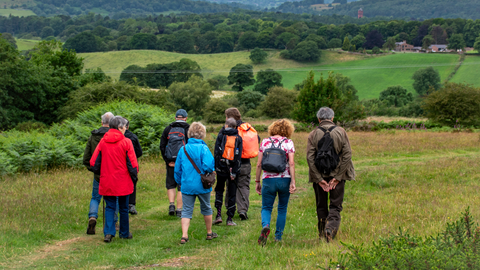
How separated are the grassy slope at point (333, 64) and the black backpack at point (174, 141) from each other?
83753 millimetres

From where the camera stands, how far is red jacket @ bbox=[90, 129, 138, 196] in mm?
6242

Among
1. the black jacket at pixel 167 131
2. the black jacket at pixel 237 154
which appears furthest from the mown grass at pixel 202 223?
the black jacket at pixel 167 131

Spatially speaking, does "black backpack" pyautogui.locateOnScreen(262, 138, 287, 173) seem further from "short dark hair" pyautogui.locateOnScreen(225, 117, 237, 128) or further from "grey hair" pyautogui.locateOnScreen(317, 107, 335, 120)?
"short dark hair" pyautogui.locateOnScreen(225, 117, 237, 128)

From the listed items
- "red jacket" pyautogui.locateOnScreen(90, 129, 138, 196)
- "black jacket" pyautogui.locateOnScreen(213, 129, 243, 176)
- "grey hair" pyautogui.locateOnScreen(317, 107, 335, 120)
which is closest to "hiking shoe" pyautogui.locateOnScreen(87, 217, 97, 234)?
"red jacket" pyautogui.locateOnScreen(90, 129, 138, 196)

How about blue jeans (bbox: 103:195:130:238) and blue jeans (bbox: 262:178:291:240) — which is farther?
blue jeans (bbox: 103:195:130:238)

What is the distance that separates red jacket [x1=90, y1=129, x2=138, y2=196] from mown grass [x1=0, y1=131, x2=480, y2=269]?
92 cm

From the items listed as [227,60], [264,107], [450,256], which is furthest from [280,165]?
[227,60]

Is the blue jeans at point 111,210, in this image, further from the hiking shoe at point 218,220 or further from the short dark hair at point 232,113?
the short dark hair at point 232,113

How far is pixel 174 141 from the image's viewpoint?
25.3 ft

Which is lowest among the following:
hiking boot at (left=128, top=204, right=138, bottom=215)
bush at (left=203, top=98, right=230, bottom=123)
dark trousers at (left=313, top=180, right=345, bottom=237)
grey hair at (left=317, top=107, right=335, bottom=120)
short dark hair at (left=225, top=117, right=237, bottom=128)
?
bush at (left=203, top=98, right=230, bottom=123)

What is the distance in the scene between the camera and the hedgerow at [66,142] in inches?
514

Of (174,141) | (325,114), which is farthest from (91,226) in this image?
(325,114)

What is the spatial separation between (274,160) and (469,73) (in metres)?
102

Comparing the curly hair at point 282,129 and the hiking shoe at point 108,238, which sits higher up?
the curly hair at point 282,129
